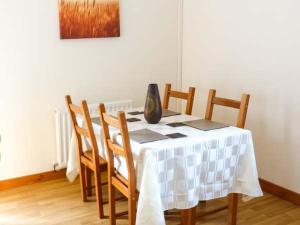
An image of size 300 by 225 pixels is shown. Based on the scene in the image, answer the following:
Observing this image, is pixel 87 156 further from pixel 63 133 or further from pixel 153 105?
pixel 153 105

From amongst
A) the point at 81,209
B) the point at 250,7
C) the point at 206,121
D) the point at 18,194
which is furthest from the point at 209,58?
the point at 18,194

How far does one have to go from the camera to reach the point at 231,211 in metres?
2.70

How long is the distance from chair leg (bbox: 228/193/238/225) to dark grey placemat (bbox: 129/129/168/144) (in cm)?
67

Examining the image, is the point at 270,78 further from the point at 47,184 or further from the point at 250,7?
the point at 47,184

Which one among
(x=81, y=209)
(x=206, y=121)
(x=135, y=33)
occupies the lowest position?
(x=81, y=209)

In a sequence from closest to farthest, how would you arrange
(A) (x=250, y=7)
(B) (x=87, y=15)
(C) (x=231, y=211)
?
(C) (x=231, y=211) → (A) (x=250, y=7) → (B) (x=87, y=15)

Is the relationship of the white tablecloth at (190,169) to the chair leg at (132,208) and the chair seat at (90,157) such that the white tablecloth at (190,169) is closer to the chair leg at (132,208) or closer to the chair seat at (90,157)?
the chair leg at (132,208)

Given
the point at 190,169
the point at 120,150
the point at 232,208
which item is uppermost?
the point at 120,150

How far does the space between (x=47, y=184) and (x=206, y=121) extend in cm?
160

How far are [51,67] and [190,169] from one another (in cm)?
171

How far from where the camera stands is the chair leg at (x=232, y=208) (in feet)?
8.75

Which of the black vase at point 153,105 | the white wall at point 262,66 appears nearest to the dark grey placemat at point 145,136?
the black vase at point 153,105

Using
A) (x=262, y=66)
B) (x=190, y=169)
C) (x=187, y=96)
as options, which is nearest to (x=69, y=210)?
(x=190, y=169)

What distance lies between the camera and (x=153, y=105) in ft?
8.89
